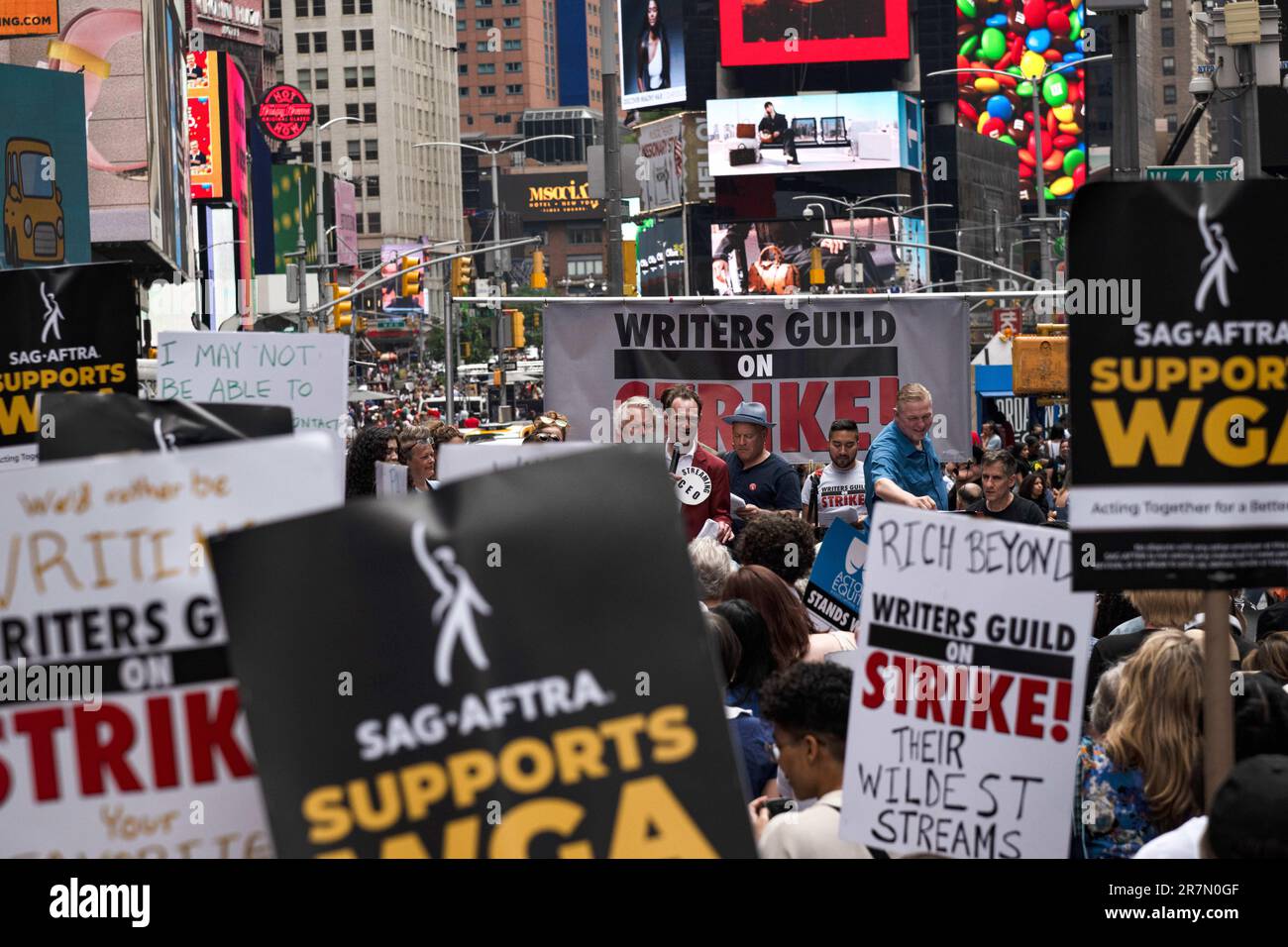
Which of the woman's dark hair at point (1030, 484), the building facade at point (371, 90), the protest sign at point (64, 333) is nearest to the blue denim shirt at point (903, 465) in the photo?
the protest sign at point (64, 333)

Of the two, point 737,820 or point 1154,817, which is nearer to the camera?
point 737,820

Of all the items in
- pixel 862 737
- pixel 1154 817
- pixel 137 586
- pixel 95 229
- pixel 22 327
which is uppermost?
pixel 95 229

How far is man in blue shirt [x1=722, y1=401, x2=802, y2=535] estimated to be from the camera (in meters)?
10.7

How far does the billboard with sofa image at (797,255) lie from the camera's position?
82875 millimetres

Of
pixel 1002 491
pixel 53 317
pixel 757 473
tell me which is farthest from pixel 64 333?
pixel 1002 491

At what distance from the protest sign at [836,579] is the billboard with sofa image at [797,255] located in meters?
72.9

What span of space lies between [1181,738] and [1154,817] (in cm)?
22

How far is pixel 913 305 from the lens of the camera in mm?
12945

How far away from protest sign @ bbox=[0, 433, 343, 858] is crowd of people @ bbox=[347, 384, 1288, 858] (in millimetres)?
778

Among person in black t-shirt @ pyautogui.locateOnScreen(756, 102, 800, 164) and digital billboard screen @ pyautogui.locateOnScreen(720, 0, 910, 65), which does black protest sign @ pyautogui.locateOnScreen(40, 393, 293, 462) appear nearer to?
person in black t-shirt @ pyautogui.locateOnScreen(756, 102, 800, 164)

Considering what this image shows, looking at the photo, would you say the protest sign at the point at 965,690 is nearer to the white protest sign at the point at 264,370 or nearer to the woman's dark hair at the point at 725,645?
the woman's dark hair at the point at 725,645

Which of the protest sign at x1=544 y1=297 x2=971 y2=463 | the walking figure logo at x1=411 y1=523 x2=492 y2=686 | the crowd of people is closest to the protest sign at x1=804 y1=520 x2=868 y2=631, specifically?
the crowd of people

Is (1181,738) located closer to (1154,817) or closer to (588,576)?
(1154,817)
